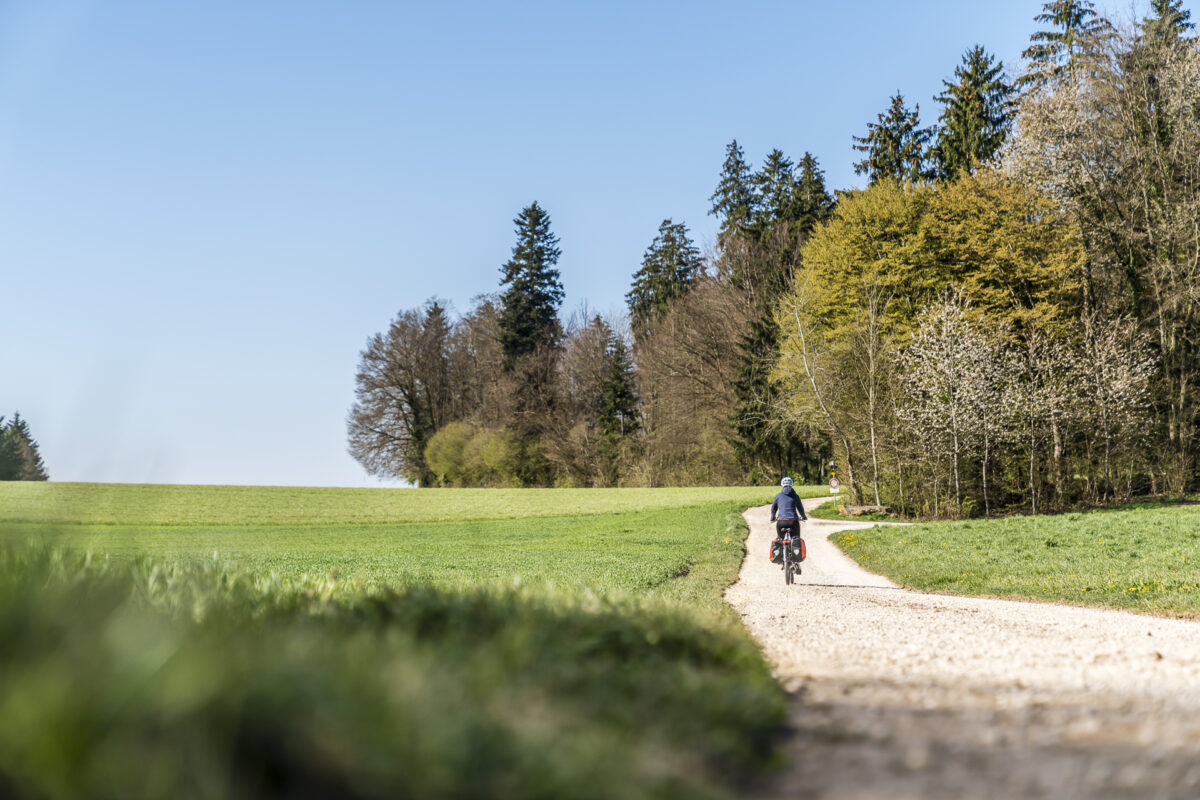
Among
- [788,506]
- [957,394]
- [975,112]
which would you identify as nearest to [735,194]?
[975,112]

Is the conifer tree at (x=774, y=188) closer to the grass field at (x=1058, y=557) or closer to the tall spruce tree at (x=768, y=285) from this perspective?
the tall spruce tree at (x=768, y=285)

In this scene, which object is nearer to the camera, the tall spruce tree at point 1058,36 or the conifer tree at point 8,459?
the conifer tree at point 8,459

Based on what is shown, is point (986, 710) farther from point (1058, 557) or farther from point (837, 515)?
point (837, 515)

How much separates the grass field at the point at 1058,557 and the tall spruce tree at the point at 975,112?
24.7 metres

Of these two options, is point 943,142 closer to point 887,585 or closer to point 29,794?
point 887,585

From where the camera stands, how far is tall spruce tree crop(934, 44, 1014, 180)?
45.6m

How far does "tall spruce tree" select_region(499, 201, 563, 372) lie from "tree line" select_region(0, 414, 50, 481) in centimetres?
6119

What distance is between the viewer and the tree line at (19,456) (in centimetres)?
338

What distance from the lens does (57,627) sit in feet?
9.04

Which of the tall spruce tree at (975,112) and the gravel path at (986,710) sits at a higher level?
the tall spruce tree at (975,112)

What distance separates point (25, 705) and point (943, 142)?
5214 cm

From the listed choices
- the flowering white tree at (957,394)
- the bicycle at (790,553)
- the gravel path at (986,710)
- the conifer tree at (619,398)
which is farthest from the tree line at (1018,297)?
the gravel path at (986,710)

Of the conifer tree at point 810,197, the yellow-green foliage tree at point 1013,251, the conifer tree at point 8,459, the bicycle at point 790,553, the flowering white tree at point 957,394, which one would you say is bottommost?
the bicycle at point 790,553

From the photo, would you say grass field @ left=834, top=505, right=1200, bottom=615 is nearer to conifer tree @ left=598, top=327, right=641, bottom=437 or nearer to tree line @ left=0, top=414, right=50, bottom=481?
tree line @ left=0, top=414, right=50, bottom=481
